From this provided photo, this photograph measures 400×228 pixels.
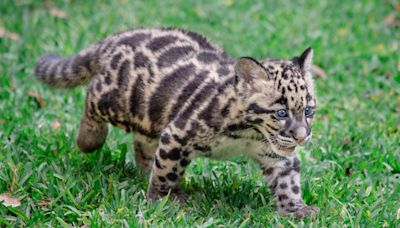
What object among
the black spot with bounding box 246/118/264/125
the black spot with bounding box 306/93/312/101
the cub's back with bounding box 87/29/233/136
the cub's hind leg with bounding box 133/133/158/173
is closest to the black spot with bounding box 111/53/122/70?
the cub's back with bounding box 87/29/233/136

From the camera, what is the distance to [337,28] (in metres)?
10.0

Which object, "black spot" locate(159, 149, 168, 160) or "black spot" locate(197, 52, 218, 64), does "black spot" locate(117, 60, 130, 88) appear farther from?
"black spot" locate(159, 149, 168, 160)

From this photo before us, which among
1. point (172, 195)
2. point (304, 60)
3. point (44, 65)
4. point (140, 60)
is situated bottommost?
point (172, 195)

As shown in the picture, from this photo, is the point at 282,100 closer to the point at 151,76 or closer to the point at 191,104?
the point at 191,104

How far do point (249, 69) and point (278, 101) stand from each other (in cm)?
31

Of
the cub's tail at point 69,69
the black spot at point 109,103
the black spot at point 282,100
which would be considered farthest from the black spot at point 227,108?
the cub's tail at point 69,69

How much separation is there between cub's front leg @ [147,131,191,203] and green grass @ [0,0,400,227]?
0.16 metres

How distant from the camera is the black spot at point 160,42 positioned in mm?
6004

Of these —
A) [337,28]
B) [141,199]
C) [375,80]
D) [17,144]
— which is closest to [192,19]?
[337,28]

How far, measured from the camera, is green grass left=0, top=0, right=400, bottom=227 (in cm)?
552

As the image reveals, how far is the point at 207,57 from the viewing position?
19.6 feet

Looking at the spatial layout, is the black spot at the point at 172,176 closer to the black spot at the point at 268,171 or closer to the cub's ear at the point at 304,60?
the black spot at the point at 268,171

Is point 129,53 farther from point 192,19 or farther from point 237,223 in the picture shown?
point 192,19

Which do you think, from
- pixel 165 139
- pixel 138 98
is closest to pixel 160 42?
pixel 138 98
